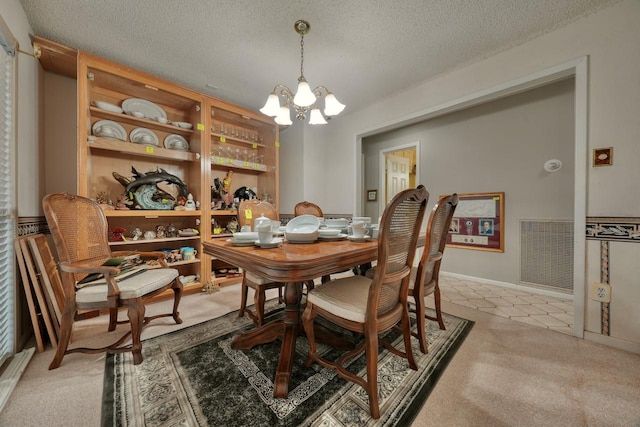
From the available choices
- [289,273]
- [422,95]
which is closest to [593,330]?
[289,273]

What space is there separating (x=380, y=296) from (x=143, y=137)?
3014 mm

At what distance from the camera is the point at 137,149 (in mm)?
2412

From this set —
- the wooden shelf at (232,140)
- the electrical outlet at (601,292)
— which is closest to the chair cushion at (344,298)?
the electrical outlet at (601,292)

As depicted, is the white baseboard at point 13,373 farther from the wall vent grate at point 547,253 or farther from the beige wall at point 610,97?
the wall vent grate at point 547,253

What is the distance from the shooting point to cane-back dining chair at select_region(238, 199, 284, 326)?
1730 mm

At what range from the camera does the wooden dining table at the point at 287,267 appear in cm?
93

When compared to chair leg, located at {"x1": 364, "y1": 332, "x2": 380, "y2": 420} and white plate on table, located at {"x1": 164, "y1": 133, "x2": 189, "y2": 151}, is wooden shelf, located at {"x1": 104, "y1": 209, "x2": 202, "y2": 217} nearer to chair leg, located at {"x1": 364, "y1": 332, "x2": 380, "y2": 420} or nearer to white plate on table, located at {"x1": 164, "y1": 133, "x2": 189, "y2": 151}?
white plate on table, located at {"x1": 164, "y1": 133, "x2": 189, "y2": 151}

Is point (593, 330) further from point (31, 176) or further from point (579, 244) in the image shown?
point (31, 176)

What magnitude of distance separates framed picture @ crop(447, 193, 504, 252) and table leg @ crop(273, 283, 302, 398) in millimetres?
2621

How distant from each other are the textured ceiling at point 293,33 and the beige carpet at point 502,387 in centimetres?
251

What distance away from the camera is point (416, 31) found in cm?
196

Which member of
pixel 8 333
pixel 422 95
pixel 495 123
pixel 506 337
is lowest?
pixel 506 337

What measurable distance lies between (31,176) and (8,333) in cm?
116

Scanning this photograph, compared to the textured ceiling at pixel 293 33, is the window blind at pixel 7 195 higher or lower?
lower
